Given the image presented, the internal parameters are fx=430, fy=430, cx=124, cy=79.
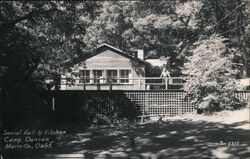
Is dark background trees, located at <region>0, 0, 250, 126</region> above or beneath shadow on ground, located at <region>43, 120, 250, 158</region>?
above

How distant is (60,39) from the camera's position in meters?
15.3

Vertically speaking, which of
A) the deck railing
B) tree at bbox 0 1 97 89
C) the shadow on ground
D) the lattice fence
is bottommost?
the shadow on ground

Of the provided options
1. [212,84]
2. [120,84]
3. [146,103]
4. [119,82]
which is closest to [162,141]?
[212,84]

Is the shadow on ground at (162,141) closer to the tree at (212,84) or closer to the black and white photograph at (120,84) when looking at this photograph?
the black and white photograph at (120,84)

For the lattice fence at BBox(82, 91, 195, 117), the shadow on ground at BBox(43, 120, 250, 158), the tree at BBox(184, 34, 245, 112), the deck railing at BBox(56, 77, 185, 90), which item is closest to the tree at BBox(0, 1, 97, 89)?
the shadow on ground at BBox(43, 120, 250, 158)

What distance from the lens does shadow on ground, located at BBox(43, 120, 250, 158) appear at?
1395 centimetres

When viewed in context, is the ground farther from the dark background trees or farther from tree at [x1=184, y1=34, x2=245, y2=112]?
the dark background trees

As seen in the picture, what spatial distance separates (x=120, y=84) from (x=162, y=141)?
47.2ft

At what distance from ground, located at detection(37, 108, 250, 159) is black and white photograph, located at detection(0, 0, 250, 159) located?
0.14 ft

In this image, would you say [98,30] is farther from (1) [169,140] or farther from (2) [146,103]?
(1) [169,140]

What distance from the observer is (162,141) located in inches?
642

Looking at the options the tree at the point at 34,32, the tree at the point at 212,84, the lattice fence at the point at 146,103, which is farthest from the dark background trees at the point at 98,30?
the tree at the point at 212,84

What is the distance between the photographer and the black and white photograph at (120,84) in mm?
13719

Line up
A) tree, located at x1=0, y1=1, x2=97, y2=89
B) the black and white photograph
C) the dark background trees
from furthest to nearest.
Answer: the black and white photograph < the dark background trees < tree, located at x1=0, y1=1, x2=97, y2=89
